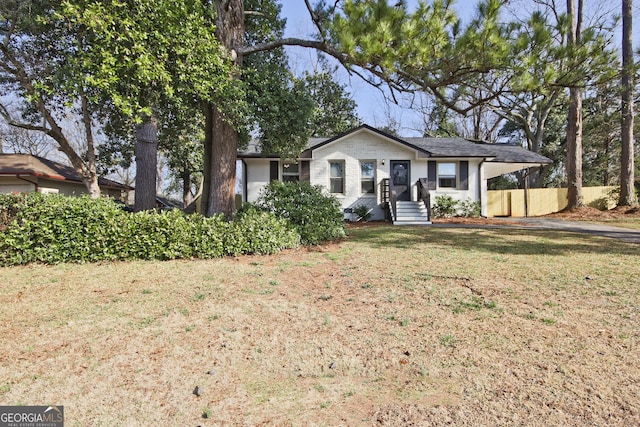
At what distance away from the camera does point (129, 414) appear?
2.07 meters

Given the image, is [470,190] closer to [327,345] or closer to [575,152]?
[575,152]

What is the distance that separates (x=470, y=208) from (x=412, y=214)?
360cm

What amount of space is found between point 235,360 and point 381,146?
1305cm

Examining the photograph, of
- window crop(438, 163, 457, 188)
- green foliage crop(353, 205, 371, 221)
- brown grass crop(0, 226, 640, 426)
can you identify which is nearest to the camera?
brown grass crop(0, 226, 640, 426)

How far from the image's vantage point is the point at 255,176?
14414 millimetres

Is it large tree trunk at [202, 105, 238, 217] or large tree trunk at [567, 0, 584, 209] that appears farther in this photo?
large tree trunk at [567, 0, 584, 209]

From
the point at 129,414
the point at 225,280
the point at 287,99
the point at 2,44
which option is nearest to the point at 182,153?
the point at 2,44

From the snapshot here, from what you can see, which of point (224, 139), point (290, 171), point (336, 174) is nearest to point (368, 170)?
point (336, 174)

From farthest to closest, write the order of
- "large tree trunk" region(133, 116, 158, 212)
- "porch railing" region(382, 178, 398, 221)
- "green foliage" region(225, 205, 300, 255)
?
"porch railing" region(382, 178, 398, 221), "large tree trunk" region(133, 116, 158, 212), "green foliage" region(225, 205, 300, 255)

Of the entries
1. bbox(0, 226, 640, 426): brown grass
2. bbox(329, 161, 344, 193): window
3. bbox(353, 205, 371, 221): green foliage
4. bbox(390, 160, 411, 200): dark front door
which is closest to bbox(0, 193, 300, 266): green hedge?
bbox(0, 226, 640, 426): brown grass

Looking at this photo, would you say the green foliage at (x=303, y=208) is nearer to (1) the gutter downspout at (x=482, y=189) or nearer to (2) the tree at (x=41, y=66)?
(2) the tree at (x=41, y=66)

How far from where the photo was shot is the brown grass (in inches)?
82.2

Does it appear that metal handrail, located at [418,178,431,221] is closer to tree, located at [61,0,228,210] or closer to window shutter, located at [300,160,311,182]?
window shutter, located at [300,160,311,182]

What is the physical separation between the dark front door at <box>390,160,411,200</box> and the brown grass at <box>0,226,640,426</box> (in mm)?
9296
